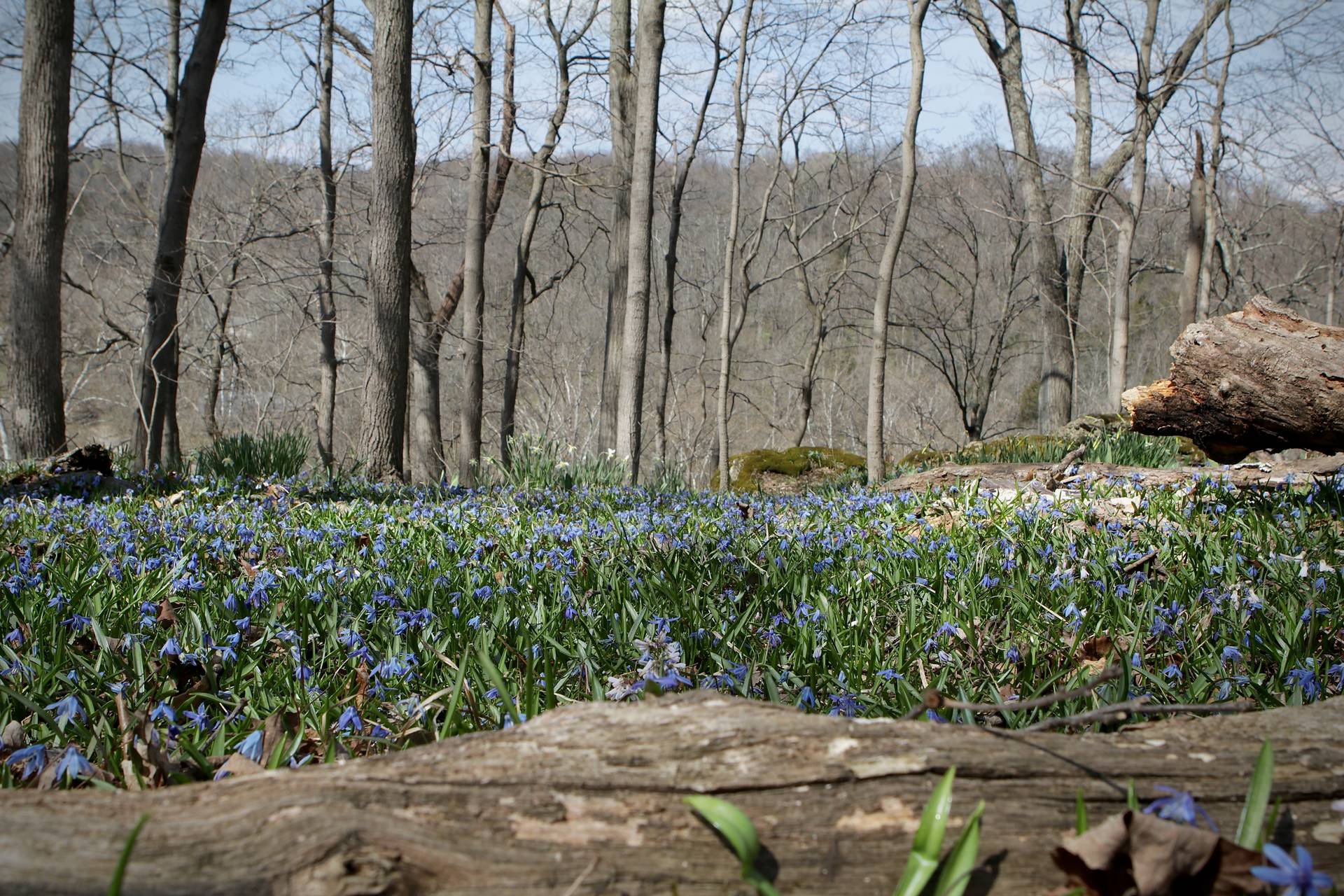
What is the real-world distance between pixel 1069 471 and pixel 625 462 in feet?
16.4

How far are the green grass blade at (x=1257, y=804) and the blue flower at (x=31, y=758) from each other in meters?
1.83

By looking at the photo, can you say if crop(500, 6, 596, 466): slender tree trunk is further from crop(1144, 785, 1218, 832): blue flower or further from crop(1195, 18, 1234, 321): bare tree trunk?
crop(1144, 785, 1218, 832): blue flower

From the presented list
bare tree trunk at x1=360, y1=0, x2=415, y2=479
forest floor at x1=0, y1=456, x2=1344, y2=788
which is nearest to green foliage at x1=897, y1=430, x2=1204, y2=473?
forest floor at x1=0, y1=456, x2=1344, y2=788

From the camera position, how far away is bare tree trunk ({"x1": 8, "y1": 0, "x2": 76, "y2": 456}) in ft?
29.2

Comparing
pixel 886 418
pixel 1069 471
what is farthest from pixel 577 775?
pixel 886 418

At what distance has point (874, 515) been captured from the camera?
498cm

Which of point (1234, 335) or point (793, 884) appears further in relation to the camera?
point (1234, 335)

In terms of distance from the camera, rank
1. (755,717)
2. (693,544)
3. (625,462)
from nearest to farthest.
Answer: (755,717) → (693,544) → (625,462)

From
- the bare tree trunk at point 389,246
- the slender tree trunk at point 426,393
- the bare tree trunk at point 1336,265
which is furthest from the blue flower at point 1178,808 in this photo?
the bare tree trunk at point 1336,265

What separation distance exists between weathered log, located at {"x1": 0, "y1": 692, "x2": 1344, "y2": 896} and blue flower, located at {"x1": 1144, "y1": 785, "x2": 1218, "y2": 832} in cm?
2

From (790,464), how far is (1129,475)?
21.8 ft

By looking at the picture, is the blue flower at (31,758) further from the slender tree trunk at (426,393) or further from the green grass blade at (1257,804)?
the slender tree trunk at (426,393)

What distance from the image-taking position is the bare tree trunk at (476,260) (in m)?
13.8

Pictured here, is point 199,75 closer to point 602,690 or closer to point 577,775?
point 602,690
